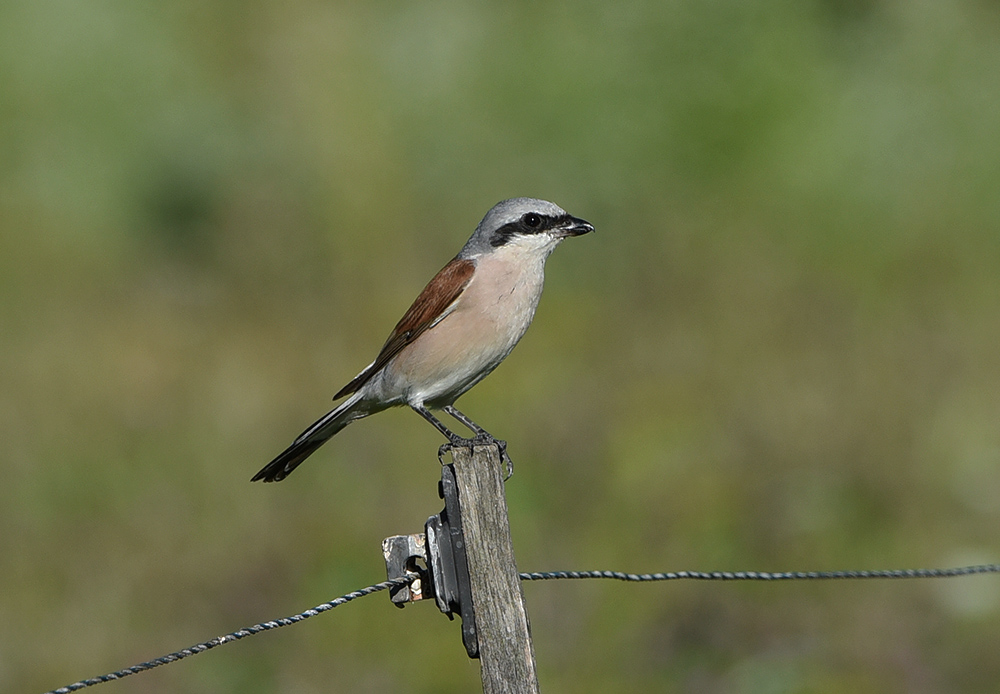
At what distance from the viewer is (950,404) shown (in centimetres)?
699

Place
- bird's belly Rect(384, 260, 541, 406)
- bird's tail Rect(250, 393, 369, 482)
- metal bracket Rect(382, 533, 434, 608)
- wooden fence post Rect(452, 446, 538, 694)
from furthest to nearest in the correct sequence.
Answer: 1. bird's belly Rect(384, 260, 541, 406)
2. bird's tail Rect(250, 393, 369, 482)
3. metal bracket Rect(382, 533, 434, 608)
4. wooden fence post Rect(452, 446, 538, 694)

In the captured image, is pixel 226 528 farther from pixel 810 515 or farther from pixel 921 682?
pixel 921 682

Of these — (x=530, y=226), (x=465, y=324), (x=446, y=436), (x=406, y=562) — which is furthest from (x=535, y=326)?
(x=406, y=562)

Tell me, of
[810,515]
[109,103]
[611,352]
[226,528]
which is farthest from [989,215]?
[109,103]

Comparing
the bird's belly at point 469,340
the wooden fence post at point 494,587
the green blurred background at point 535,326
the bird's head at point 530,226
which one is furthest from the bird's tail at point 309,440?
the wooden fence post at point 494,587

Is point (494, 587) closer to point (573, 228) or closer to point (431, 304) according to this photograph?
point (431, 304)

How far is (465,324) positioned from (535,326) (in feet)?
12.5

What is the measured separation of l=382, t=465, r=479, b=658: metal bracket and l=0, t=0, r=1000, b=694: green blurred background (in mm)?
2402

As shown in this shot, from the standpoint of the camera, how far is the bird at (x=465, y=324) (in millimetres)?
4254

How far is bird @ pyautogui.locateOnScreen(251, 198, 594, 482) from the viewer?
425 cm

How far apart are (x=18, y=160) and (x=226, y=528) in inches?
226

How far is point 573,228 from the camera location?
442cm

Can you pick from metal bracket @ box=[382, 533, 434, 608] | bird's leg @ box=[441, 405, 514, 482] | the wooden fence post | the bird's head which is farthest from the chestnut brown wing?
the wooden fence post

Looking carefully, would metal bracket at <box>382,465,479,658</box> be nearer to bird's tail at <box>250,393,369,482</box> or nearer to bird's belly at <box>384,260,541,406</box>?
bird's tail at <box>250,393,369,482</box>
